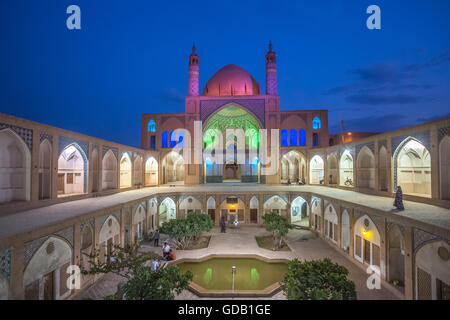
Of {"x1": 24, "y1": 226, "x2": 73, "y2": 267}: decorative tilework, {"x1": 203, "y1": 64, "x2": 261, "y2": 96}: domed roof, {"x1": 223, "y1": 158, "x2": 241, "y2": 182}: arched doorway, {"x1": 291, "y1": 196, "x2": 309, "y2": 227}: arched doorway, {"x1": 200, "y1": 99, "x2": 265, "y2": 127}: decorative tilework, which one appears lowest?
{"x1": 291, "y1": 196, "x2": 309, "y2": 227}: arched doorway

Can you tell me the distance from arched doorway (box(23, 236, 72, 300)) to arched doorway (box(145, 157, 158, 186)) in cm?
1258

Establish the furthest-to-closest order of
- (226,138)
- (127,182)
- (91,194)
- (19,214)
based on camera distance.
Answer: (226,138), (127,182), (91,194), (19,214)

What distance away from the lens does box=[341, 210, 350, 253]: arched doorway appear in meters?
9.01

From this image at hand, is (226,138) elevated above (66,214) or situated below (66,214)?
above

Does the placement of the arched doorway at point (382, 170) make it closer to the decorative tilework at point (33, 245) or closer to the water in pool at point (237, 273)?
the water in pool at point (237, 273)

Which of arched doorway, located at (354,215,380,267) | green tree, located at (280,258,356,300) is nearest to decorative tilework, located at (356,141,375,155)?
arched doorway, located at (354,215,380,267)

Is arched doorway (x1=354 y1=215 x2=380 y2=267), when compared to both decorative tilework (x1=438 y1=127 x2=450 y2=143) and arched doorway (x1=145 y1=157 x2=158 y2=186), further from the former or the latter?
arched doorway (x1=145 y1=157 x2=158 y2=186)

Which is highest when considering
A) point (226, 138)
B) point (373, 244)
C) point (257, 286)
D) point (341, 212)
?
point (226, 138)

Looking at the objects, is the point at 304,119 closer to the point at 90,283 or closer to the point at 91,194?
the point at 91,194

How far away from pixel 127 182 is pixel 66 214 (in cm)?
844

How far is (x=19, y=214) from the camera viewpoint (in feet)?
21.4

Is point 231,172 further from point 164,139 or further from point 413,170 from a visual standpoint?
point 413,170

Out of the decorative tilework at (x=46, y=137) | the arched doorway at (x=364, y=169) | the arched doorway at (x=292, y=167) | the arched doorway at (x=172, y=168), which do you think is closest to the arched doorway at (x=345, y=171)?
the arched doorway at (x=364, y=169)
